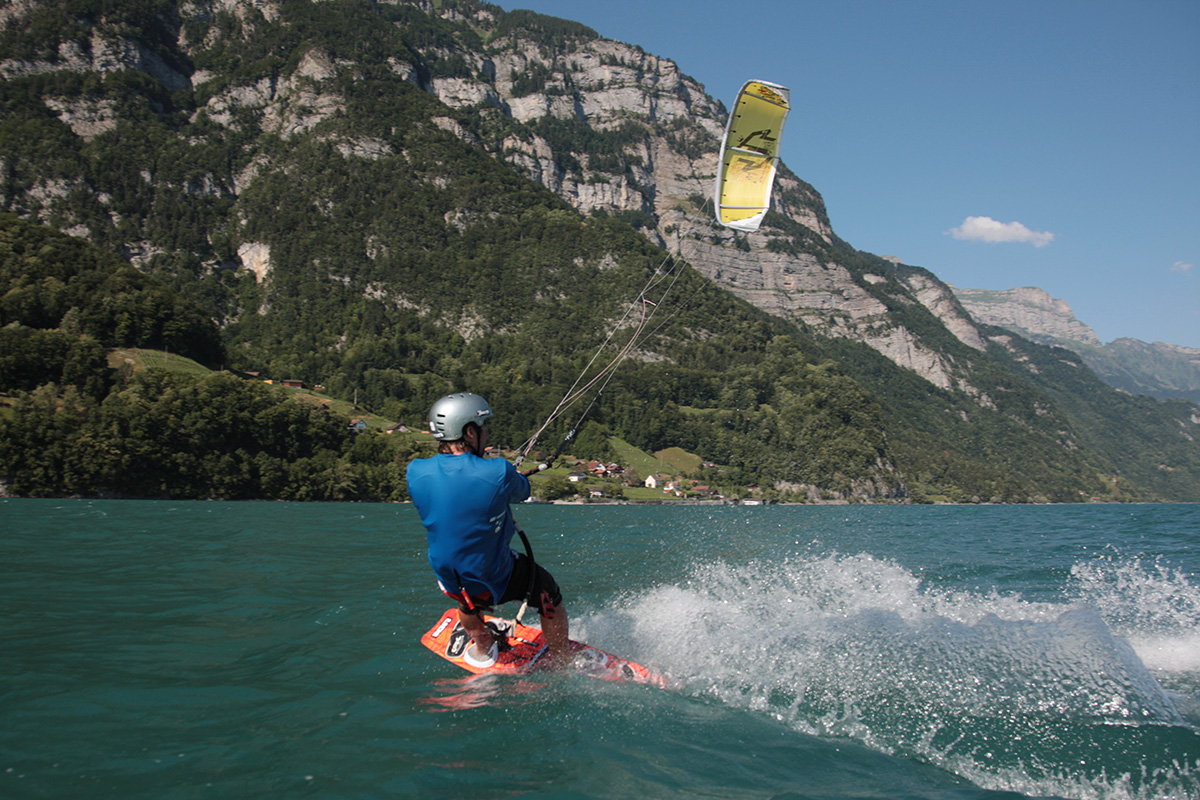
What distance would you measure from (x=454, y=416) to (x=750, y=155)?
8.80m

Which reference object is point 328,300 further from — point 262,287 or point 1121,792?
point 1121,792

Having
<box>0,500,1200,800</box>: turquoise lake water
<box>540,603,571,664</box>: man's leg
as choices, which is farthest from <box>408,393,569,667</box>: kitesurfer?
<box>0,500,1200,800</box>: turquoise lake water

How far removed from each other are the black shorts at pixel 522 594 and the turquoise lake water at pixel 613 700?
789mm

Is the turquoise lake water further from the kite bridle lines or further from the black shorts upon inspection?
the kite bridle lines

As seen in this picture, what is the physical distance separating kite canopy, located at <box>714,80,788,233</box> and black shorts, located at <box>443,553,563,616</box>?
733cm

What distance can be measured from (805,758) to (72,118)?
245095 mm

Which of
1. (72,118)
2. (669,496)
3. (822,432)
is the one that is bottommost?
(669,496)

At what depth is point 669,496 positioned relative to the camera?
117m

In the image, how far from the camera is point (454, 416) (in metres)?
6.03

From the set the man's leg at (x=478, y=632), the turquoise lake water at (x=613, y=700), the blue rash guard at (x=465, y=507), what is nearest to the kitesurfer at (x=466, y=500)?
the blue rash guard at (x=465, y=507)

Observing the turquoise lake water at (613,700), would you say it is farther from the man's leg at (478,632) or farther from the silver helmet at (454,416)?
the silver helmet at (454,416)

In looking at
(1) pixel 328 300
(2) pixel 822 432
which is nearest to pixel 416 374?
(1) pixel 328 300

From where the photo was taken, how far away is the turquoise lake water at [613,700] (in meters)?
4.74

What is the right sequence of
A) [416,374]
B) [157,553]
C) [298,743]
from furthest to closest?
[416,374], [157,553], [298,743]
